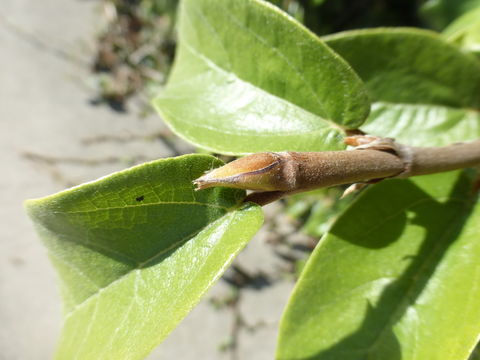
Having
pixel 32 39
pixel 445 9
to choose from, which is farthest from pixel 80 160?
pixel 445 9

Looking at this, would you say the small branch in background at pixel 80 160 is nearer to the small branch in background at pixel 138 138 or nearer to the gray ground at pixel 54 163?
the gray ground at pixel 54 163

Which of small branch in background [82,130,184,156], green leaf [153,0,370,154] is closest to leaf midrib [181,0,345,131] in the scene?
green leaf [153,0,370,154]

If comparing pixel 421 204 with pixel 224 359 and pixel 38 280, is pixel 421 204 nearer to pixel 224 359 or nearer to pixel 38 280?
pixel 224 359

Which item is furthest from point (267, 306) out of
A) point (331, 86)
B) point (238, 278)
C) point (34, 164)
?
point (331, 86)

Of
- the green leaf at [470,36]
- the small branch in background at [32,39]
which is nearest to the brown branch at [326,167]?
the green leaf at [470,36]

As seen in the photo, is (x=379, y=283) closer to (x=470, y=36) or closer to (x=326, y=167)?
(x=326, y=167)

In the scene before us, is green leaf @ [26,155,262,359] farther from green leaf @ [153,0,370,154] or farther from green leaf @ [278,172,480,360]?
green leaf @ [278,172,480,360]

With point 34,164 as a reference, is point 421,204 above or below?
above
